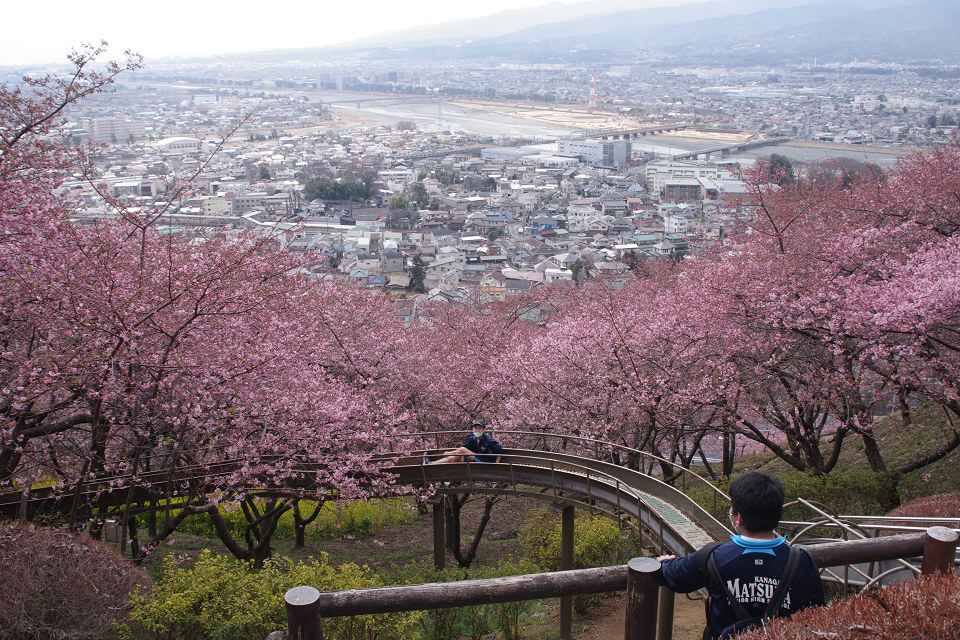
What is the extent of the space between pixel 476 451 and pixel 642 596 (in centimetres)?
755

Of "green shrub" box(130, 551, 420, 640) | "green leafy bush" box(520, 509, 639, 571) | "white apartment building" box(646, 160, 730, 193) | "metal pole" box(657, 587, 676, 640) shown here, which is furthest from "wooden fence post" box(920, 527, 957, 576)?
"white apartment building" box(646, 160, 730, 193)

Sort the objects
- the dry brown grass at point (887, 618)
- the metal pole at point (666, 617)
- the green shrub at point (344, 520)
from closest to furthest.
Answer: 1. the dry brown grass at point (887, 618)
2. the metal pole at point (666, 617)
3. the green shrub at point (344, 520)

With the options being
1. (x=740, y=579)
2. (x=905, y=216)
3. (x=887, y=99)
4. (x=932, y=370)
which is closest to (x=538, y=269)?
(x=905, y=216)

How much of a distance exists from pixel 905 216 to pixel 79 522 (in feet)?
44.7

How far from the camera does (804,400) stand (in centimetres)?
1069

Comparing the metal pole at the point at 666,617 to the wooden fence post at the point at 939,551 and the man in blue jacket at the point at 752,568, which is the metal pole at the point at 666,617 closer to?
the man in blue jacket at the point at 752,568

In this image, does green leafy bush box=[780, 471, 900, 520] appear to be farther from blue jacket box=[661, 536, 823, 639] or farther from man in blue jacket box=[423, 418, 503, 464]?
blue jacket box=[661, 536, 823, 639]

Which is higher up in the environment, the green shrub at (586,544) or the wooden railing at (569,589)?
the wooden railing at (569,589)

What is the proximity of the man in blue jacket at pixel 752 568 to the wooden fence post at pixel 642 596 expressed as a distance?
0.06 metres

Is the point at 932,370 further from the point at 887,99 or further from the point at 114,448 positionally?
the point at 887,99

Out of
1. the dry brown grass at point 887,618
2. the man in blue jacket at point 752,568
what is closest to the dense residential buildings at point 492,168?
the man in blue jacket at point 752,568

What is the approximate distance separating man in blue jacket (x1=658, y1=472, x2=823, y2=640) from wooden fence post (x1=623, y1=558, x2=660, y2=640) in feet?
0.21

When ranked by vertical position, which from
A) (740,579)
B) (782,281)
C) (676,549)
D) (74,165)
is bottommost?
(676,549)

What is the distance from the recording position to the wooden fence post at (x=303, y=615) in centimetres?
268
